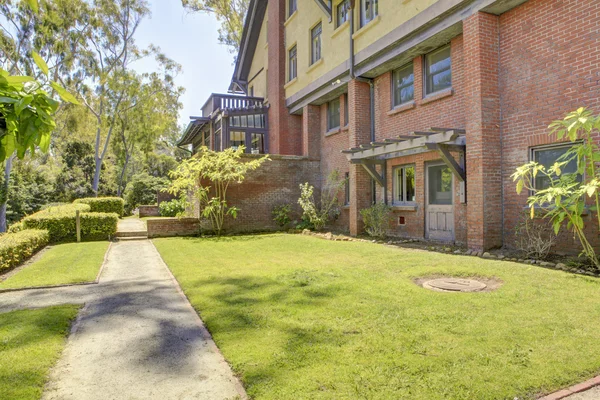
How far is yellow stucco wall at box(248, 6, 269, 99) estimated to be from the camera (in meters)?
21.8

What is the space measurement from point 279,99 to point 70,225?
34.6ft

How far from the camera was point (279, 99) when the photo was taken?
18734 millimetres

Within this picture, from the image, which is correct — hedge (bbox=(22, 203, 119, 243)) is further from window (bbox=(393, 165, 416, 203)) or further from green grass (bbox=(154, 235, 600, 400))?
window (bbox=(393, 165, 416, 203))

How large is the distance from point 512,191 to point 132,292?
307 inches

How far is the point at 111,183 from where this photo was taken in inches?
1430

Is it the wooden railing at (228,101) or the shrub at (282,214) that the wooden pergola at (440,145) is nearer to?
the shrub at (282,214)

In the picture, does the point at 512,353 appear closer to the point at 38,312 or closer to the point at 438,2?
the point at 38,312

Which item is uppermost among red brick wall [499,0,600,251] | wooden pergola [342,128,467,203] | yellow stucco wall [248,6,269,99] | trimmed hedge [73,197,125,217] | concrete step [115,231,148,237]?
yellow stucco wall [248,6,269,99]

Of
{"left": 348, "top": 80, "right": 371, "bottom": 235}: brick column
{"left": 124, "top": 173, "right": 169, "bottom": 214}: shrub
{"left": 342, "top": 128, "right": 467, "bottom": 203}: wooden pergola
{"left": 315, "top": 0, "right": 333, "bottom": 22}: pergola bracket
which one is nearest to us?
{"left": 342, "top": 128, "right": 467, "bottom": 203}: wooden pergola

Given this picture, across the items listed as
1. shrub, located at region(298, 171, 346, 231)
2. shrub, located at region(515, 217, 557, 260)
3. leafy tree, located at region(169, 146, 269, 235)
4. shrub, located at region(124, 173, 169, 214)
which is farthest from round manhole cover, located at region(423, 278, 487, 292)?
shrub, located at region(124, 173, 169, 214)

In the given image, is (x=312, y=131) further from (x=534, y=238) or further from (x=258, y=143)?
(x=534, y=238)

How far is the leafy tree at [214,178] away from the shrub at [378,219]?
→ 4.73 metres

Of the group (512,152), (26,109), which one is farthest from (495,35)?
(26,109)

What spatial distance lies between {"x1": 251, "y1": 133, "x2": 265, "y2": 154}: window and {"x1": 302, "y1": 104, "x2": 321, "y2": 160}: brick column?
156 inches
